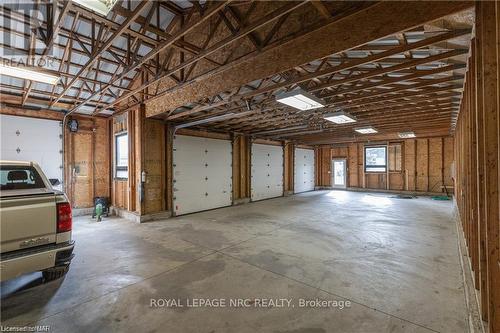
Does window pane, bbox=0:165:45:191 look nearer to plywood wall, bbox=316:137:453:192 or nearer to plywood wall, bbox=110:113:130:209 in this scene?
plywood wall, bbox=110:113:130:209

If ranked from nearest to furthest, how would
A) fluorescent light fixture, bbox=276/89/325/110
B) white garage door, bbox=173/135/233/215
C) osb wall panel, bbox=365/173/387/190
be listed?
fluorescent light fixture, bbox=276/89/325/110 → white garage door, bbox=173/135/233/215 → osb wall panel, bbox=365/173/387/190

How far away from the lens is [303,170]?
13.8 meters

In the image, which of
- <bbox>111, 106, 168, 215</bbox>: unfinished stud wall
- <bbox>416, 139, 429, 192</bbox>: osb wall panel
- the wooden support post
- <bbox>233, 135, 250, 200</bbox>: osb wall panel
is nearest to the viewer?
the wooden support post

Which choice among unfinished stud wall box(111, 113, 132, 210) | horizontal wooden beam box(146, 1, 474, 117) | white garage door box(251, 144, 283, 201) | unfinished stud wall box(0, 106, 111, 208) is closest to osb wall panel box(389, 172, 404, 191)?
white garage door box(251, 144, 283, 201)

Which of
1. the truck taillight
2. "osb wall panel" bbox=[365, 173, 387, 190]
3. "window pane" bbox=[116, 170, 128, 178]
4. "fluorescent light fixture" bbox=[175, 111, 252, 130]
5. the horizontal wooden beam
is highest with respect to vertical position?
the horizontal wooden beam

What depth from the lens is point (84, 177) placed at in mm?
7215

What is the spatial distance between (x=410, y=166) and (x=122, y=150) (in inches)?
530

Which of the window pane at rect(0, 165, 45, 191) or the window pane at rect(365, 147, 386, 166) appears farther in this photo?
the window pane at rect(365, 147, 386, 166)

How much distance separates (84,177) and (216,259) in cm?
598

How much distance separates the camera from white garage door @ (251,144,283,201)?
1036 cm

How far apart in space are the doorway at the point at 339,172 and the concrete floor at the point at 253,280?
8.95 metres

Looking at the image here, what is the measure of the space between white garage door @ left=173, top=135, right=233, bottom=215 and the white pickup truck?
4569mm

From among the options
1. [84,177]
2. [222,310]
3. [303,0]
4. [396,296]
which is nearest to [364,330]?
[396,296]

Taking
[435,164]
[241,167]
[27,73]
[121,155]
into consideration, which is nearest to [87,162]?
[121,155]
